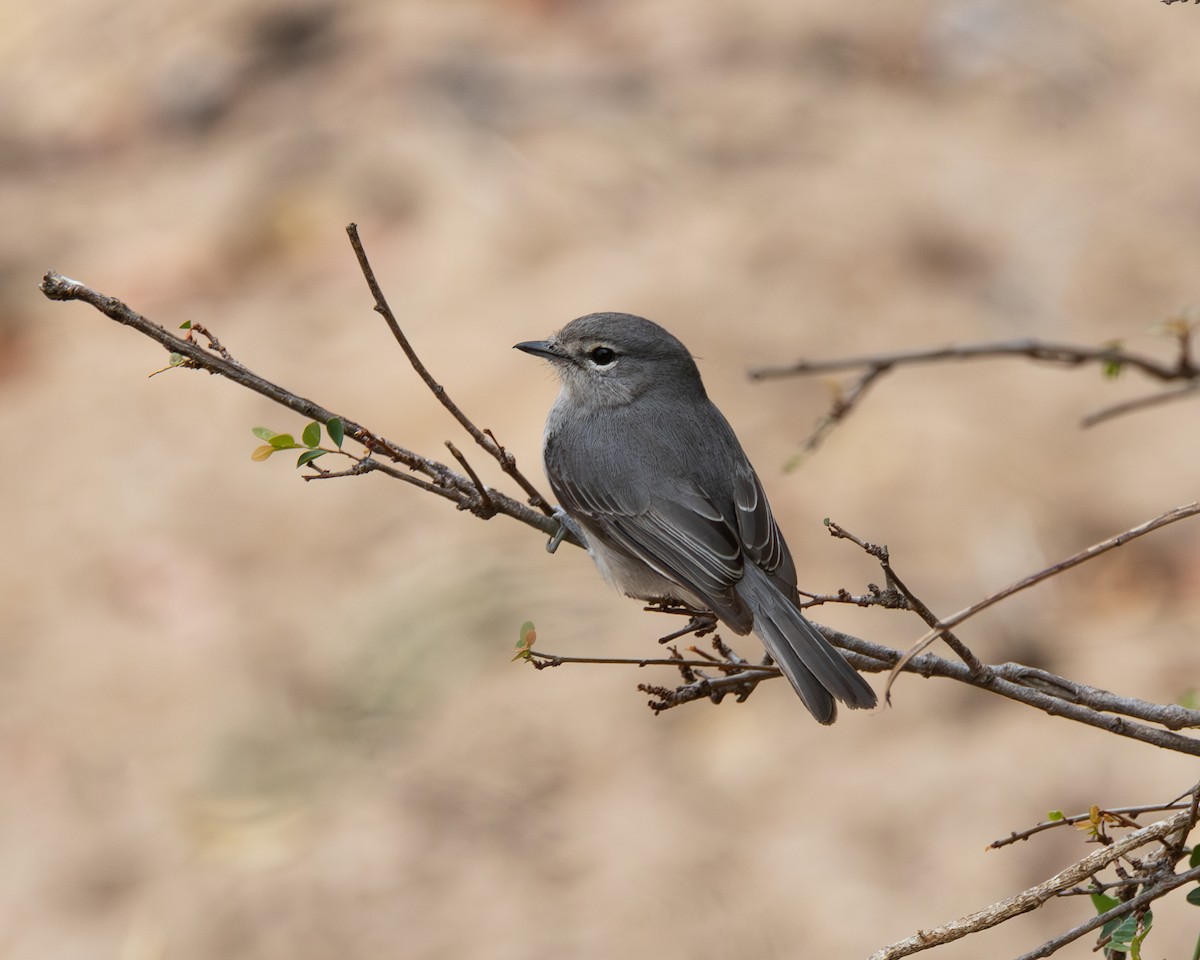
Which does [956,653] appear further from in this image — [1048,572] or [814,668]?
[814,668]

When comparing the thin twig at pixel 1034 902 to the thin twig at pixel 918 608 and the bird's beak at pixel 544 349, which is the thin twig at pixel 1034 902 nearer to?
the thin twig at pixel 918 608

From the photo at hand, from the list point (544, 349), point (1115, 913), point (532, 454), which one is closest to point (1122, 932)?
point (1115, 913)

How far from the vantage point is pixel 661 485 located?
4.66m

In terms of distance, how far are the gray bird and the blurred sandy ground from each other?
1.73 metres

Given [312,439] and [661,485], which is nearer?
[312,439]

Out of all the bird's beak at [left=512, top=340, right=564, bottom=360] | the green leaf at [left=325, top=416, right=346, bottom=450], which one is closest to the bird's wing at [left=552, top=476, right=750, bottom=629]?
the bird's beak at [left=512, top=340, right=564, bottom=360]

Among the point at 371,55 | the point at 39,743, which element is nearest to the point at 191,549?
the point at 39,743

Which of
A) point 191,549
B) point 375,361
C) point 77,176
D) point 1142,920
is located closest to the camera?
point 1142,920

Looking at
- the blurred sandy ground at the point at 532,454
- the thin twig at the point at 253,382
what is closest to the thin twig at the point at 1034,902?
the thin twig at the point at 253,382

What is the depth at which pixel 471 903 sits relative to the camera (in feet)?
18.7

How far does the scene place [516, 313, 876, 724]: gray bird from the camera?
4.19m

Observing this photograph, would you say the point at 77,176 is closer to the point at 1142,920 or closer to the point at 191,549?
the point at 191,549

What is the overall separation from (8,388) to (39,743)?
2616 millimetres

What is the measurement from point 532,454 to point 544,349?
207cm
